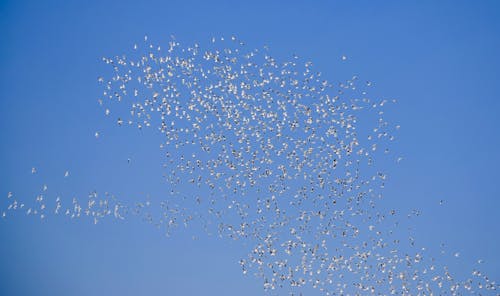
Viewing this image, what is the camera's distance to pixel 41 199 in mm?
17734

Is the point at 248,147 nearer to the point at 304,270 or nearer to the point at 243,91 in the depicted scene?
the point at 243,91

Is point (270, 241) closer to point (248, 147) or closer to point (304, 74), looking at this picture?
point (248, 147)

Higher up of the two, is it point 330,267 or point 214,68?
point 214,68

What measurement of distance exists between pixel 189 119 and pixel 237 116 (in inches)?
49.8

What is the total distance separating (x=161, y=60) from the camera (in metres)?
15.7

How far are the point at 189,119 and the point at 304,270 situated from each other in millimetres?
4890


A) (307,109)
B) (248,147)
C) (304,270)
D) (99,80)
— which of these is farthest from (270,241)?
(99,80)

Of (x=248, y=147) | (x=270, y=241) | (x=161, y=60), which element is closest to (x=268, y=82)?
(x=248, y=147)

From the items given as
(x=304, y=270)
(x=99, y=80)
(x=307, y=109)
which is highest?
(x=99, y=80)

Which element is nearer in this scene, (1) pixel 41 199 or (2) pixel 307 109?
(2) pixel 307 109

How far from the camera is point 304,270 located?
1544 cm

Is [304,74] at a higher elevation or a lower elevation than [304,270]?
higher

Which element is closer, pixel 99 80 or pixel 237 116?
pixel 237 116

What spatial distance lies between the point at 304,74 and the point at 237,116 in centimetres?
203
